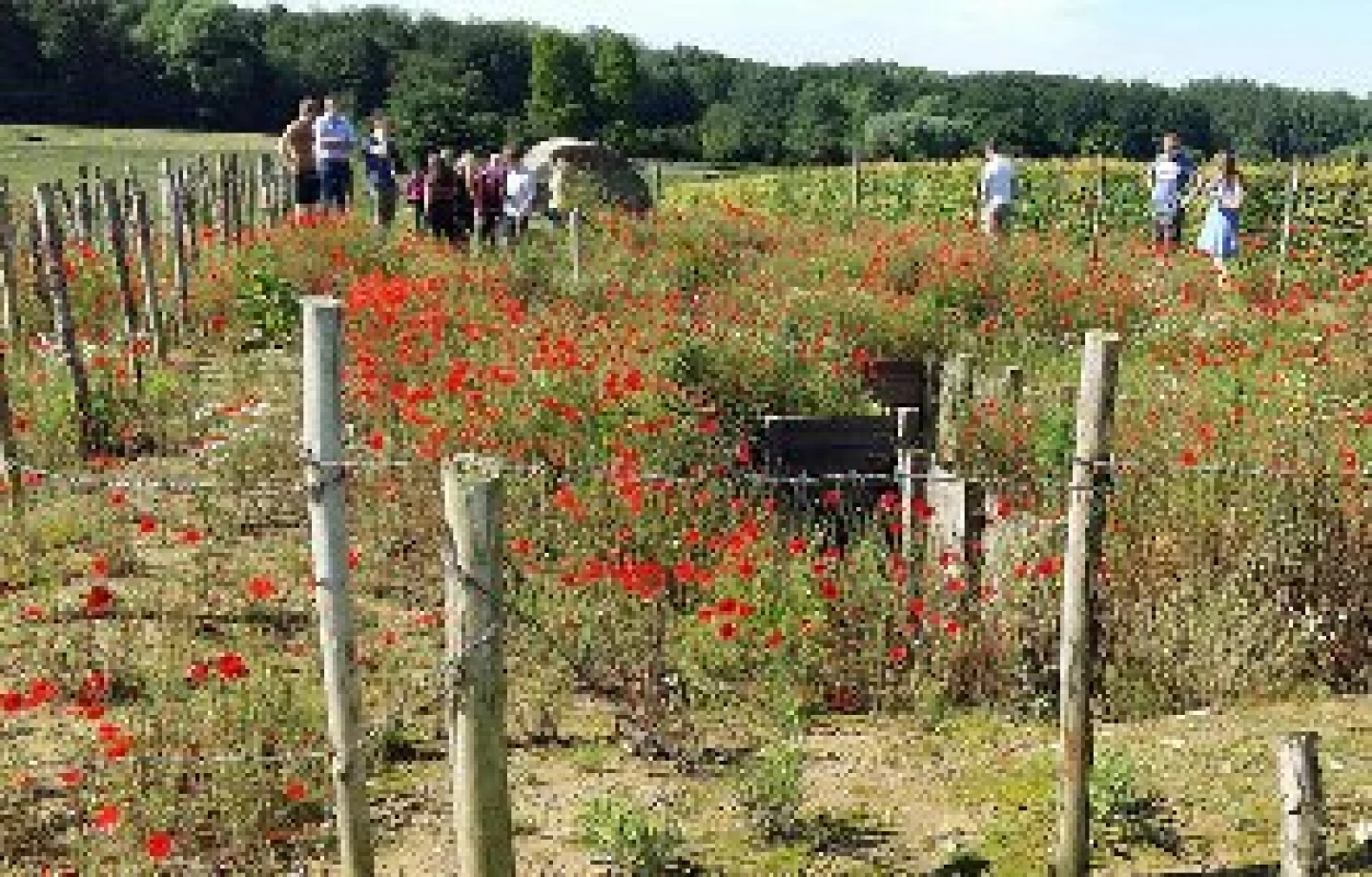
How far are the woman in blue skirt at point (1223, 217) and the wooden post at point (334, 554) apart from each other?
12.2 m

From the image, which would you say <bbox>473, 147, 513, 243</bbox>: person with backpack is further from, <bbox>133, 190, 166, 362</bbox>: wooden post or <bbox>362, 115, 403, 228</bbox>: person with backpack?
<bbox>133, 190, 166, 362</bbox>: wooden post

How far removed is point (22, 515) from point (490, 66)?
5781cm

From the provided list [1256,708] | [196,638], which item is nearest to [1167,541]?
[1256,708]

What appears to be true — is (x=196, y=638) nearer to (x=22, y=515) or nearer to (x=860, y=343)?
(x=22, y=515)

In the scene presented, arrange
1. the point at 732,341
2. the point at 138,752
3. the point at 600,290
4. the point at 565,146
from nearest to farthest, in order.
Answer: the point at 138,752 < the point at 732,341 < the point at 600,290 < the point at 565,146

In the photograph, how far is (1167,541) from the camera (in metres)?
6.25

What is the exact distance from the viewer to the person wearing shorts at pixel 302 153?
15.2 m

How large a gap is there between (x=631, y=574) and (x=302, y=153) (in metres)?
11.0

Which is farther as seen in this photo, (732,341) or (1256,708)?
(732,341)

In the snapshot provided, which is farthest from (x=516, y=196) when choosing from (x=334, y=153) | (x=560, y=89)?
(x=560, y=89)

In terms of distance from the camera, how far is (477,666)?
12.5ft

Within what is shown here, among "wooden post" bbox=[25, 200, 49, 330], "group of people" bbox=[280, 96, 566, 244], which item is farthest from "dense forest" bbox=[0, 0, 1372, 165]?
"wooden post" bbox=[25, 200, 49, 330]

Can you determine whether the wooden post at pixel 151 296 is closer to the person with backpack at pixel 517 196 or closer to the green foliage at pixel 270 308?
the green foliage at pixel 270 308

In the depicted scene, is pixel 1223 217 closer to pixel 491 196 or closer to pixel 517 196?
pixel 517 196
